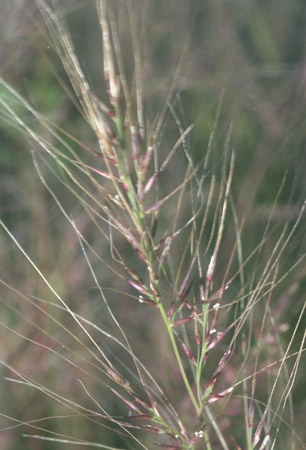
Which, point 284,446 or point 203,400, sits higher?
point 203,400

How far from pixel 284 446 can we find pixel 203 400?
0.22m

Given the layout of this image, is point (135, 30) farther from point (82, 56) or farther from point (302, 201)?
point (302, 201)

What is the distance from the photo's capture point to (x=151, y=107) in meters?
0.54

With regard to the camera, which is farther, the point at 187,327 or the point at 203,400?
the point at 187,327

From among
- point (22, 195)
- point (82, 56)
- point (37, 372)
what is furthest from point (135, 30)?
Answer: point (37, 372)

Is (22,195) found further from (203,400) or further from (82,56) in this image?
(203,400)

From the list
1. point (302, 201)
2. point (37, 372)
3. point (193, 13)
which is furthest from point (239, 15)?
point (37, 372)

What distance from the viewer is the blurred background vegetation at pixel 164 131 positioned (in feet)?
1.71

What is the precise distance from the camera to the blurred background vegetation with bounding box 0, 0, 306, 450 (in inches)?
20.5

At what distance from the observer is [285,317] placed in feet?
1.71

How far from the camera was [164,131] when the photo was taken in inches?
21.6

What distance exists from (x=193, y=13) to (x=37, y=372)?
307 millimetres

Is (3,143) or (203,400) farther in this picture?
→ (3,143)

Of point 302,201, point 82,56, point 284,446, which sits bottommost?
point 284,446
